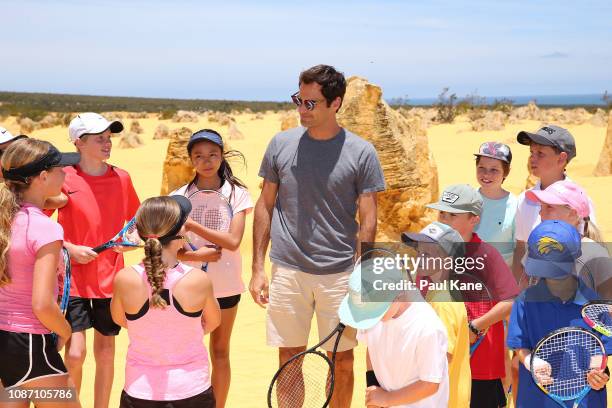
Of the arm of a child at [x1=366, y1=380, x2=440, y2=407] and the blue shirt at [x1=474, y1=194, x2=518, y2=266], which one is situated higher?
the blue shirt at [x1=474, y1=194, x2=518, y2=266]

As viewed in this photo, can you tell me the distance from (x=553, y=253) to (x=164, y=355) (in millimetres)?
1833

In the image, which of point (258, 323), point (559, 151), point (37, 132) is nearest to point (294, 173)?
point (559, 151)

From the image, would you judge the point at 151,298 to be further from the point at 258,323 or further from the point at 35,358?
the point at 258,323

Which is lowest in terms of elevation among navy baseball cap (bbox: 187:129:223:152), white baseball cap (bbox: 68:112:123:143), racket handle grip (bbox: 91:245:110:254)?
racket handle grip (bbox: 91:245:110:254)

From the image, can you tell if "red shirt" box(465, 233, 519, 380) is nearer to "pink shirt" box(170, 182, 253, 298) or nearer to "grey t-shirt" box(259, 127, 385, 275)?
"grey t-shirt" box(259, 127, 385, 275)

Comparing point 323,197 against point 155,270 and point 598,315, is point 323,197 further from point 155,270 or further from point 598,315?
point 598,315

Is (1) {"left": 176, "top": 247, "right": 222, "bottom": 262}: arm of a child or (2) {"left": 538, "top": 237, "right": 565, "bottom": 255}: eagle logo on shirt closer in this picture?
(2) {"left": 538, "top": 237, "right": 565, "bottom": 255}: eagle logo on shirt

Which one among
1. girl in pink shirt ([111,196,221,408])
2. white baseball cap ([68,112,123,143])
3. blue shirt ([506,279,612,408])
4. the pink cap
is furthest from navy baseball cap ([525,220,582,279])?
white baseball cap ([68,112,123,143])

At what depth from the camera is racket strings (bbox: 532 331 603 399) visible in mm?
3188

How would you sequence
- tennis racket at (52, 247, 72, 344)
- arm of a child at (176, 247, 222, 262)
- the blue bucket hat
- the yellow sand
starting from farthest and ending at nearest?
the yellow sand
arm of a child at (176, 247, 222, 262)
tennis racket at (52, 247, 72, 344)
the blue bucket hat

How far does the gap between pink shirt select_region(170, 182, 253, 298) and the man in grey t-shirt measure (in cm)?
27

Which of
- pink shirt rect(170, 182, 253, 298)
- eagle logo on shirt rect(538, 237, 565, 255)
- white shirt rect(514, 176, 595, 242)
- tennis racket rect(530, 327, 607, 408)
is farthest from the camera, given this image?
white shirt rect(514, 176, 595, 242)

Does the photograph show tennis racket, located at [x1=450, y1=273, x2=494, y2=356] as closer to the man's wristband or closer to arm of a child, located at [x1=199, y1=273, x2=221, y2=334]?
the man's wristband

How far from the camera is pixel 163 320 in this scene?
3.28 m
